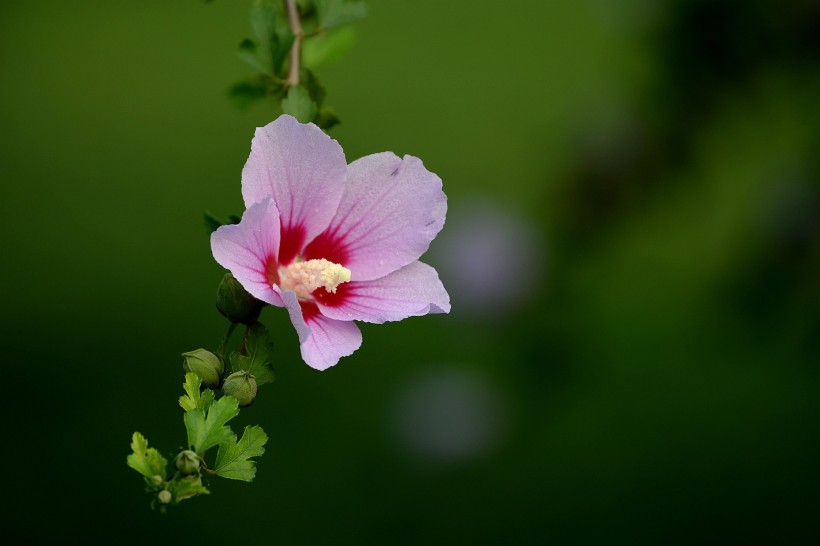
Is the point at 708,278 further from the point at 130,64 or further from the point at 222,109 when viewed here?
the point at 130,64

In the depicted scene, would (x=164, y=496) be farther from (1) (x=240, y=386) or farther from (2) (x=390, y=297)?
(2) (x=390, y=297)

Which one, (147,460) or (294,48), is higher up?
(294,48)

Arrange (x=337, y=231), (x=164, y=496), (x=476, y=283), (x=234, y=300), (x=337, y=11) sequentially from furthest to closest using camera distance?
1. (x=476, y=283)
2. (x=337, y=11)
3. (x=337, y=231)
4. (x=234, y=300)
5. (x=164, y=496)

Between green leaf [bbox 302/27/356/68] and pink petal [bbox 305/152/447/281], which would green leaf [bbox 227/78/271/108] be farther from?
pink petal [bbox 305/152/447/281]

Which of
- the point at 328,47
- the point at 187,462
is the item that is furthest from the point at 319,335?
the point at 328,47

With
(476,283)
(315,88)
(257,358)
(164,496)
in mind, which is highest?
(476,283)

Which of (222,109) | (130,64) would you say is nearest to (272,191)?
(222,109)

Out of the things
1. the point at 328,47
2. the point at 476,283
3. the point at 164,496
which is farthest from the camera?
the point at 476,283

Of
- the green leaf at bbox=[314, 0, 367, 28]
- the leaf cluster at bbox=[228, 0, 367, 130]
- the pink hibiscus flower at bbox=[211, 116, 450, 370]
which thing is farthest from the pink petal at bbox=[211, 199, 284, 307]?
the green leaf at bbox=[314, 0, 367, 28]

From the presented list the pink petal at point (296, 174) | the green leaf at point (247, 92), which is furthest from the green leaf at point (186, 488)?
the green leaf at point (247, 92)
